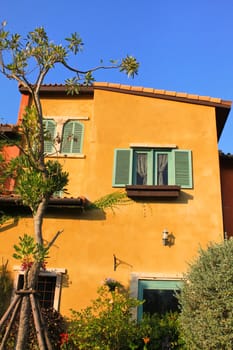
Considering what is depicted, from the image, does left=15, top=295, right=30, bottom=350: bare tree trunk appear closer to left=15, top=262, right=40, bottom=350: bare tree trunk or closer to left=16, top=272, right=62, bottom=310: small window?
left=15, top=262, right=40, bottom=350: bare tree trunk

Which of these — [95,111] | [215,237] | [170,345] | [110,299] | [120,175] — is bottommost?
Result: [170,345]

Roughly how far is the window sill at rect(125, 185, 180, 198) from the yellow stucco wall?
0.83 ft

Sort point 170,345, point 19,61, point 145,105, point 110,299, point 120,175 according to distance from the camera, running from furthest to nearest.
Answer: point 145,105
point 120,175
point 110,299
point 170,345
point 19,61

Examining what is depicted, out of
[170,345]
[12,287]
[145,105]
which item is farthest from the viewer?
[145,105]

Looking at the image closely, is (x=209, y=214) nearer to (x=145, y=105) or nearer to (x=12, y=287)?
(x=145, y=105)

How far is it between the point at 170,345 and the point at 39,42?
6.84m

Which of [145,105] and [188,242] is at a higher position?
[145,105]

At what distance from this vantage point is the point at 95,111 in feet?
39.9

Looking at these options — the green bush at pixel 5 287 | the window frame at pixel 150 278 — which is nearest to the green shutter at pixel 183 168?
the window frame at pixel 150 278

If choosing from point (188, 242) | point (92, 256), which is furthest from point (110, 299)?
point (188, 242)

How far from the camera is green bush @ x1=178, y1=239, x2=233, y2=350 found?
7.48 metres

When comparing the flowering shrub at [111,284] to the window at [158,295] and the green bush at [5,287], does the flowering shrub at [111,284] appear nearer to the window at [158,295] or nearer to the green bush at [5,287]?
the window at [158,295]

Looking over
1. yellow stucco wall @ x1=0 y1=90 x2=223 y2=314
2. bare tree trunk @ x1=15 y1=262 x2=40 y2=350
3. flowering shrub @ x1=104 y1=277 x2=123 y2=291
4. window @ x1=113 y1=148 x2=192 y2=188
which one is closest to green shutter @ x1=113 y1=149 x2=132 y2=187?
window @ x1=113 y1=148 x2=192 y2=188

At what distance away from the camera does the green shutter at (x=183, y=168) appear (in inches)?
431
